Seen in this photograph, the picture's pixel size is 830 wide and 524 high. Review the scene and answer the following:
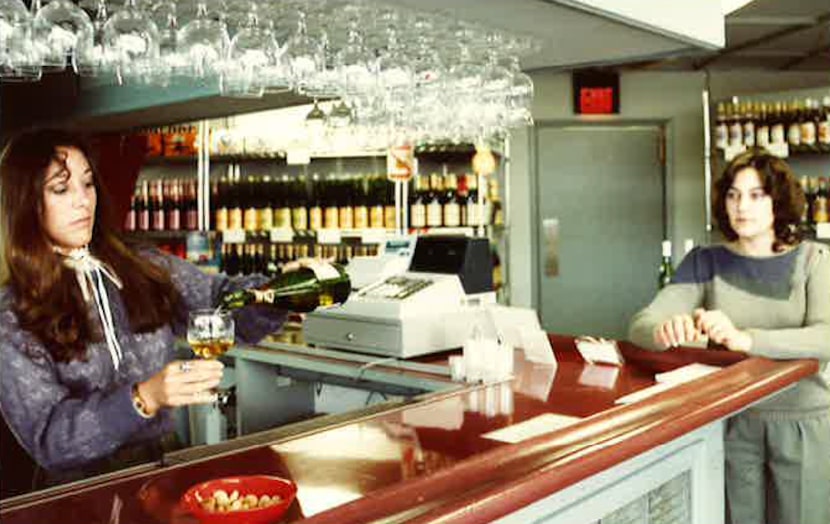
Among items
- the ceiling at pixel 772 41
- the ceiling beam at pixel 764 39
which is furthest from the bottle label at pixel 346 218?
the ceiling beam at pixel 764 39

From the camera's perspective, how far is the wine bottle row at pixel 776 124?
5.69 metres

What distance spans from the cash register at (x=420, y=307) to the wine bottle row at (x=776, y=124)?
3258mm

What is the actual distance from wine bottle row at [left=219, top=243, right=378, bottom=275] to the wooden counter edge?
144 inches

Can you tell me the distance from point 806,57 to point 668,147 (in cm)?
140

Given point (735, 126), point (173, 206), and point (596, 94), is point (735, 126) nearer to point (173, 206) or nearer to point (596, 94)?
point (596, 94)

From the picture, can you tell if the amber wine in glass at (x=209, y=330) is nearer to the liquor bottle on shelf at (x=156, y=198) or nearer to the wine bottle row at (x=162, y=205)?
the wine bottle row at (x=162, y=205)

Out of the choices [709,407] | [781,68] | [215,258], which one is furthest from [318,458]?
[781,68]

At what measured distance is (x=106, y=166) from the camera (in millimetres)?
5883

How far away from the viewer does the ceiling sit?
5.69 meters

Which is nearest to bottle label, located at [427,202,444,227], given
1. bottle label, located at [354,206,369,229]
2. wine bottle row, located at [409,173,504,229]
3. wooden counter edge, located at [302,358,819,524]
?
wine bottle row, located at [409,173,504,229]

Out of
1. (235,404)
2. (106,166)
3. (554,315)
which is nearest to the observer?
(235,404)

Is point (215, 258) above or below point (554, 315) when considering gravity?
above

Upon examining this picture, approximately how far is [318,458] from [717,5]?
2128 mm

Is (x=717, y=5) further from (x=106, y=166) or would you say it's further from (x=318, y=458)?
(x=106, y=166)
